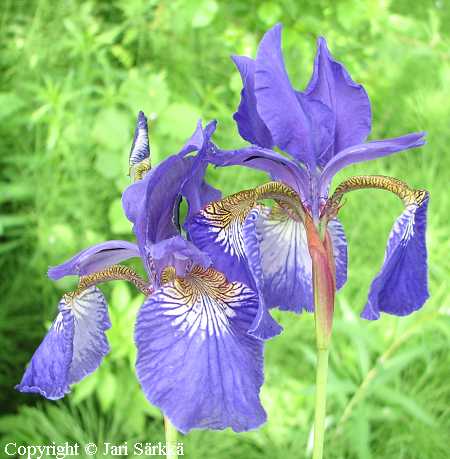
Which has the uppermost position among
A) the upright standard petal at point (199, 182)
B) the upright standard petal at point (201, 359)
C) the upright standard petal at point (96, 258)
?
the upright standard petal at point (199, 182)

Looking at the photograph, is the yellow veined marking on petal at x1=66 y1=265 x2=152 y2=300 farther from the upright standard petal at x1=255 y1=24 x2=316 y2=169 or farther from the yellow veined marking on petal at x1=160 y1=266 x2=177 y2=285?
the upright standard petal at x1=255 y1=24 x2=316 y2=169

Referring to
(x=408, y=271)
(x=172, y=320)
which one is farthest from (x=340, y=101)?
(x=172, y=320)

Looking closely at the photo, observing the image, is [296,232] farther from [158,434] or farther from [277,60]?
[158,434]

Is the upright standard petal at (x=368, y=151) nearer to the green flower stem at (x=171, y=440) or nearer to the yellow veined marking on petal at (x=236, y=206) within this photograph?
the yellow veined marking on petal at (x=236, y=206)

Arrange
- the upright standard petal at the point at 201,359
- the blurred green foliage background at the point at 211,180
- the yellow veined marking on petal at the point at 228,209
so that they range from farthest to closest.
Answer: the blurred green foliage background at the point at 211,180
the yellow veined marking on petal at the point at 228,209
the upright standard petal at the point at 201,359

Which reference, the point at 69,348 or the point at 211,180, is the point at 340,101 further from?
the point at 211,180

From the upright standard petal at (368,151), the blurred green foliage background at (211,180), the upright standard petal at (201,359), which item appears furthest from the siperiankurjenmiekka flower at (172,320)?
the blurred green foliage background at (211,180)

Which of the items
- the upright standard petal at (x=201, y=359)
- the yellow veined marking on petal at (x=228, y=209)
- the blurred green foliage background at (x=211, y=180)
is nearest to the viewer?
the upright standard petal at (x=201, y=359)
